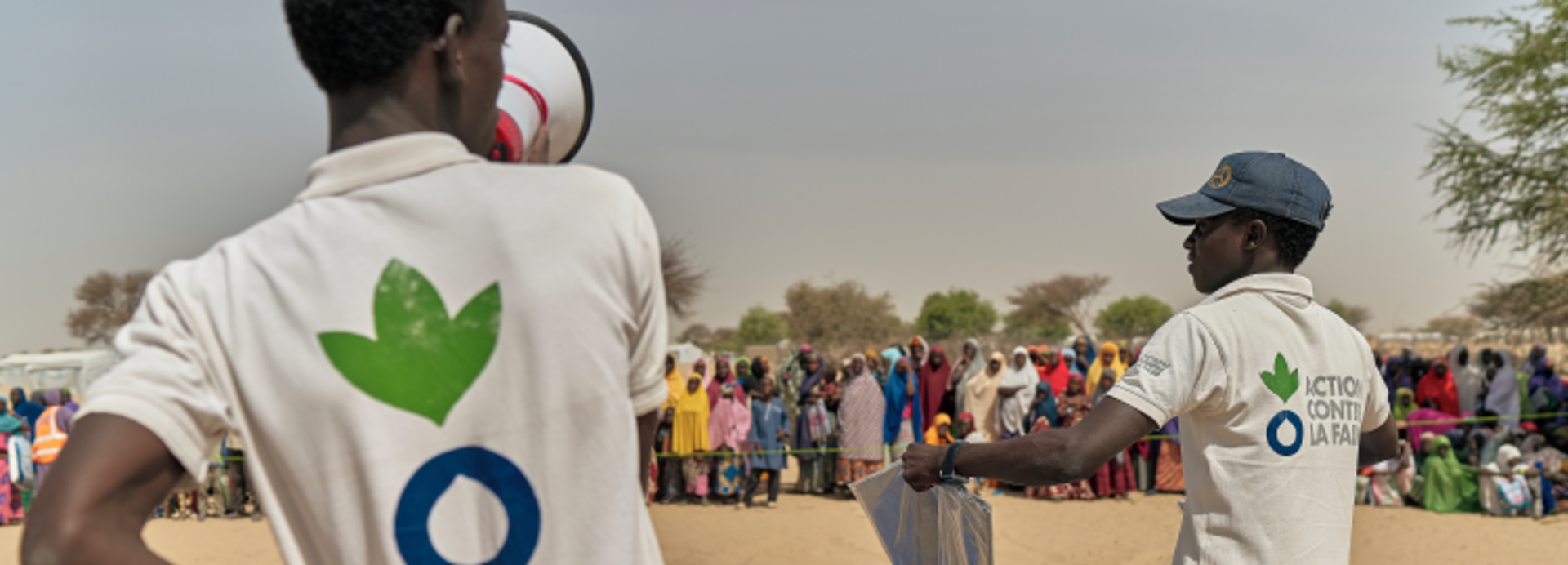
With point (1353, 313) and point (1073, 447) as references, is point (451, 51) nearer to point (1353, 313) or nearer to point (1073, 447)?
point (1073, 447)

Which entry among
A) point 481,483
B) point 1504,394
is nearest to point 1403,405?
point 1504,394

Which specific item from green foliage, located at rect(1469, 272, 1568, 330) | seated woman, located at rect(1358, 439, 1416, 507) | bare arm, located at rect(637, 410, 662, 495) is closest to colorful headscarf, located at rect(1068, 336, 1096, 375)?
seated woman, located at rect(1358, 439, 1416, 507)

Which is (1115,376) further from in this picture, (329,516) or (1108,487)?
(329,516)

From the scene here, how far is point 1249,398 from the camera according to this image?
205 centimetres

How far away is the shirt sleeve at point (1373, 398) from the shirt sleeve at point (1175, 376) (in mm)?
428

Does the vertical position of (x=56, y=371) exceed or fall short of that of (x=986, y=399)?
it falls short

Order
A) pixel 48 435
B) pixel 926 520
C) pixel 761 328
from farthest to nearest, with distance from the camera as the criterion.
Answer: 1. pixel 761 328
2. pixel 48 435
3. pixel 926 520

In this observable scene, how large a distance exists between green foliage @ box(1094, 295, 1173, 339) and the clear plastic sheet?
45782 mm

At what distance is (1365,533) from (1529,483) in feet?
6.63

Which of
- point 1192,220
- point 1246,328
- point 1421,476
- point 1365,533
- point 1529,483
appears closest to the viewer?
point 1246,328

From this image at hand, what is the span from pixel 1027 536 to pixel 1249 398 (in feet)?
27.3

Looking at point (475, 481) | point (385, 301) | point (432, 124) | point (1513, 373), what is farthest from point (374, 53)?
point (1513, 373)

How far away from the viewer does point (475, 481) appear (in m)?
1.04

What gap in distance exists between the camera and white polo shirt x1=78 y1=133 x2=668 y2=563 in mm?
Result: 994
